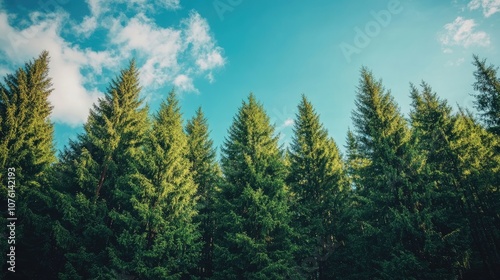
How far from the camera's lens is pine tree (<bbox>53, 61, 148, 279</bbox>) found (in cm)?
1203

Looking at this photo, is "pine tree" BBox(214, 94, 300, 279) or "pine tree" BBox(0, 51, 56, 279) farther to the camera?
"pine tree" BBox(0, 51, 56, 279)

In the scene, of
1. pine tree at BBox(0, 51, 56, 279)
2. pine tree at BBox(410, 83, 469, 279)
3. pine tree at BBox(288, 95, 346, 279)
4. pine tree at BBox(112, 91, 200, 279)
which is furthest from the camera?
pine tree at BBox(288, 95, 346, 279)

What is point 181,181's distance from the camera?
1410 centimetres

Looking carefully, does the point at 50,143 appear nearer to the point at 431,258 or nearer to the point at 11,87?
the point at 11,87

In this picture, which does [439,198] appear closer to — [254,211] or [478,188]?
[478,188]

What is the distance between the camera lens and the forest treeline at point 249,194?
12266 mm

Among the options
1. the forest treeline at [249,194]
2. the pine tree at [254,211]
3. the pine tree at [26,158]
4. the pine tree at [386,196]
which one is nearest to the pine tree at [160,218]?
the forest treeline at [249,194]

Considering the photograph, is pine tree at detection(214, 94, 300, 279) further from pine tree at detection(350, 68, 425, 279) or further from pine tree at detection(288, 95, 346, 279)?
pine tree at detection(350, 68, 425, 279)

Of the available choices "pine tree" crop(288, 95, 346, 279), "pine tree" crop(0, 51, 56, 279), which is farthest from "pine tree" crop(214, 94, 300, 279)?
"pine tree" crop(0, 51, 56, 279)

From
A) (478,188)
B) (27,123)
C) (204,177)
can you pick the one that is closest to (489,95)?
(478,188)

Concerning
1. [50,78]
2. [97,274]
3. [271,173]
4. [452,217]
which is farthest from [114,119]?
[452,217]

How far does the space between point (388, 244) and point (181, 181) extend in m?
11.8

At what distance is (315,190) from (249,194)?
630 centimetres

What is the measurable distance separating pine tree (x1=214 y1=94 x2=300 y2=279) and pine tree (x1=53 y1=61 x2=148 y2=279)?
5086mm
